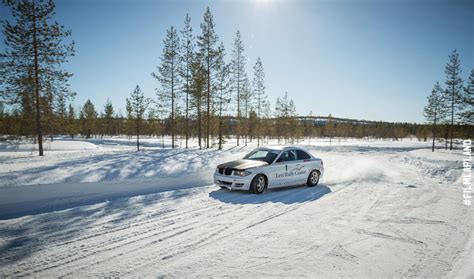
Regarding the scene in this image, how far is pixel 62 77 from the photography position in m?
21.1

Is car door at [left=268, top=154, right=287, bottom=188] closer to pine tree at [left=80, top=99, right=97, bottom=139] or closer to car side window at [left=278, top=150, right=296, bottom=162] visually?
car side window at [left=278, top=150, right=296, bottom=162]

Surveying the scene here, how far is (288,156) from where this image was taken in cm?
1041

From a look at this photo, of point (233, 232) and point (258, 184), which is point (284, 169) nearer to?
point (258, 184)

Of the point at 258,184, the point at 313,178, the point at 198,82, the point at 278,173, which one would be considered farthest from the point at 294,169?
the point at 198,82

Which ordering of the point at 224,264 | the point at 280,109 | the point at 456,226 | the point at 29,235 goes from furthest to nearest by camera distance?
the point at 280,109 < the point at 456,226 < the point at 29,235 < the point at 224,264

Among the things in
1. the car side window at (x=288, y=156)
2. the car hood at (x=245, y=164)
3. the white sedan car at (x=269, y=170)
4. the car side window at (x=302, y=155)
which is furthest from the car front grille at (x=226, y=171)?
the car side window at (x=302, y=155)

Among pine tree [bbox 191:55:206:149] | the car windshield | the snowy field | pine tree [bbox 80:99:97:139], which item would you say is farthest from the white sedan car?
pine tree [bbox 80:99:97:139]

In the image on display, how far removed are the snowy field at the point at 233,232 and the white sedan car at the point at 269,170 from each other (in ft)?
1.43

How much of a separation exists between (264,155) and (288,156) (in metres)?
0.98

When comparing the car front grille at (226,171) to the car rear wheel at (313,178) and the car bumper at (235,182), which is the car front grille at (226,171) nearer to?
the car bumper at (235,182)

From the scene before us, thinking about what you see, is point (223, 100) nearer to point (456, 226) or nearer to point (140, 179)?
point (140, 179)

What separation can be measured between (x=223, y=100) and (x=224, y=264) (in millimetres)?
27379

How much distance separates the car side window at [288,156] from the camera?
1017 centimetres

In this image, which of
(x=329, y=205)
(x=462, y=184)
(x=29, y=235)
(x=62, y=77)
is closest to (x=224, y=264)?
(x=29, y=235)
